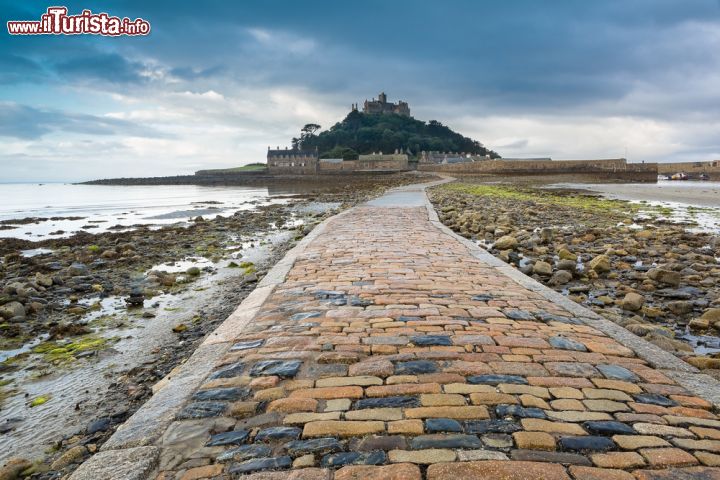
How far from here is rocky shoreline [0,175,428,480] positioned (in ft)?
9.86

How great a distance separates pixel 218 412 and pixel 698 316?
498 centimetres

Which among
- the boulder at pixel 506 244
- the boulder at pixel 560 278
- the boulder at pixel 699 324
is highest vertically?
the boulder at pixel 506 244

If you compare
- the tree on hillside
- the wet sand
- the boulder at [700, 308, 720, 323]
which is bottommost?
the boulder at [700, 308, 720, 323]

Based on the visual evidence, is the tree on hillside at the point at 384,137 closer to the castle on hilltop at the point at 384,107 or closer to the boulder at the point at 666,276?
the castle on hilltop at the point at 384,107

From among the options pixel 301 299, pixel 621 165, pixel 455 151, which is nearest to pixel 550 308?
pixel 301 299

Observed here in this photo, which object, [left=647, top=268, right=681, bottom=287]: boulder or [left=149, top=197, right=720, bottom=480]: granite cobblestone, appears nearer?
[left=149, top=197, right=720, bottom=480]: granite cobblestone

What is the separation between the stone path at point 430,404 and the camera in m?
1.85

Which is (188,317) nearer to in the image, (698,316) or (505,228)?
(698,316)

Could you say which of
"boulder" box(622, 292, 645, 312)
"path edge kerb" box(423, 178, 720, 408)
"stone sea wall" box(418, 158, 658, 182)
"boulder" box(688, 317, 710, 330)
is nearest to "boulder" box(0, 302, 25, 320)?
"path edge kerb" box(423, 178, 720, 408)

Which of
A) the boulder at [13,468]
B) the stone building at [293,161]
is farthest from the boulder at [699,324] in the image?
the stone building at [293,161]

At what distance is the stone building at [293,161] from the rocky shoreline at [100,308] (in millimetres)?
79521

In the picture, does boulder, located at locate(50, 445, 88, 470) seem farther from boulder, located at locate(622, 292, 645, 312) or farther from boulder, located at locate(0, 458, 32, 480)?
boulder, located at locate(622, 292, 645, 312)

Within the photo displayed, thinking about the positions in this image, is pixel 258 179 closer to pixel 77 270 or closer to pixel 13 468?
pixel 77 270

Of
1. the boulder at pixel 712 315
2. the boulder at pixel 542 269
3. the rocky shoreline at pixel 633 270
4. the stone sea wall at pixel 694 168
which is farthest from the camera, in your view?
the stone sea wall at pixel 694 168
